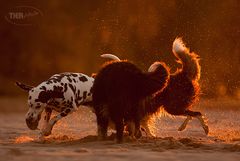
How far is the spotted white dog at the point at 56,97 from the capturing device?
9.01 meters

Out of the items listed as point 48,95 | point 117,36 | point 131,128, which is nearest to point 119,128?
point 131,128

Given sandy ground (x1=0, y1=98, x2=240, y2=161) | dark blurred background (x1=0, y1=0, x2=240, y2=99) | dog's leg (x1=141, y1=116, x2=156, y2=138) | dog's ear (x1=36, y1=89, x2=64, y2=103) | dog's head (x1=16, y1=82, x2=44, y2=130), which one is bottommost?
sandy ground (x1=0, y1=98, x2=240, y2=161)

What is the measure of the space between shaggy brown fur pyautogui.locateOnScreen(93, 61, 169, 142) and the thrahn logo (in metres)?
13.6

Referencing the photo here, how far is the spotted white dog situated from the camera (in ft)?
29.6

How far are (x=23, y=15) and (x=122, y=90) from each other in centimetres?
1455

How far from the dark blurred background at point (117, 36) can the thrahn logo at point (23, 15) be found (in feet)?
0.13

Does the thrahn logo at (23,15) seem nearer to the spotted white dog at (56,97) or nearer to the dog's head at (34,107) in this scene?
the spotted white dog at (56,97)

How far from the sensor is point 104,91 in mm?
8141

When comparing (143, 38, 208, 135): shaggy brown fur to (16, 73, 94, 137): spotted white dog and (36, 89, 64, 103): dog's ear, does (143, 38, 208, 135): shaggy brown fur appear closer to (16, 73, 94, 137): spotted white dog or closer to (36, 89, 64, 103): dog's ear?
(16, 73, 94, 137): spotted white dog

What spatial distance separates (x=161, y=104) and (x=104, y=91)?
1226mm

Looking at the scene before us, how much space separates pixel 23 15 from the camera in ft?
71.7

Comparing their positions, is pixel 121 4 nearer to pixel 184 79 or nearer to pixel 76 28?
pixel 76 28

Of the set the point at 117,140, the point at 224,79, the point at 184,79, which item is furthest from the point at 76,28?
the point at 117,140

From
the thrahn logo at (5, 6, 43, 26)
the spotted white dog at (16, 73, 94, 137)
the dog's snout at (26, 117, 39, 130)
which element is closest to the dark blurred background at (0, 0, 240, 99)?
the thrahn logo at (5, 6, 43, 26)
